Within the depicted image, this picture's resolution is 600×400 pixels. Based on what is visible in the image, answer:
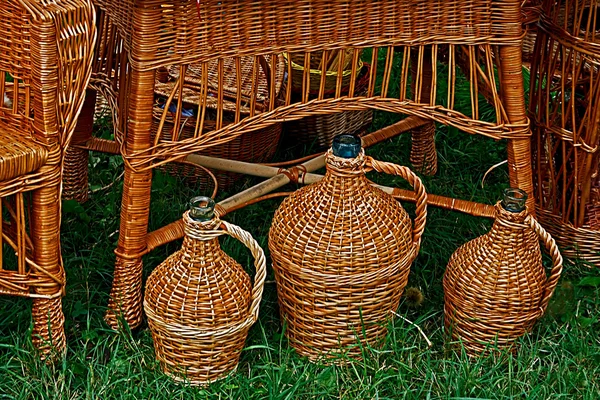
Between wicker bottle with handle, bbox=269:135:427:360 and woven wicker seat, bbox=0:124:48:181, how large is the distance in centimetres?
52

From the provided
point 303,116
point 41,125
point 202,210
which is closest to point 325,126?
point 303,116

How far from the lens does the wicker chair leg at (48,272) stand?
1.91 metres

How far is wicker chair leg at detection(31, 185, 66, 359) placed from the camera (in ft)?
6.25

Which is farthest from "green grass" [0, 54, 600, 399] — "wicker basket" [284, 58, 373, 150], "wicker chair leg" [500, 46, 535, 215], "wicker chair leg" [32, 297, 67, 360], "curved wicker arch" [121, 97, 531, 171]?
"wicker basket" [284, 58, 373, 150]

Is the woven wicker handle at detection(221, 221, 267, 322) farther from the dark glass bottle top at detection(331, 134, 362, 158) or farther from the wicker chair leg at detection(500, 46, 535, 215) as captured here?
the wicker chair leg at detection(500, 46, 535, 215)

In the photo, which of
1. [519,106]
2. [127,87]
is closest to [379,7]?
[519,106]

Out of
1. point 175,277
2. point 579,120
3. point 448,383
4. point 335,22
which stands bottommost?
point 448,383

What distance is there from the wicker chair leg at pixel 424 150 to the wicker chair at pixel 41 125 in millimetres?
1244

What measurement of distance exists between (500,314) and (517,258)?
134mm

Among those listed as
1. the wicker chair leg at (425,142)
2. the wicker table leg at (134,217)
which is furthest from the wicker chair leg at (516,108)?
the wicker table leg at (134,217)

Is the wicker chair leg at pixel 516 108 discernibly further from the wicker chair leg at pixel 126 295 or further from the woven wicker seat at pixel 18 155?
the woven wicker seat at pixel 18 155

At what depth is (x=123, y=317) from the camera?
7.04 ft

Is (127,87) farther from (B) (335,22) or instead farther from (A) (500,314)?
(A) (500,314)

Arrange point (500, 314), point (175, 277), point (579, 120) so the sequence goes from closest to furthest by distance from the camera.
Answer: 1. point (175, 277)
2. point (500, 314)
3. point (579, 120)
